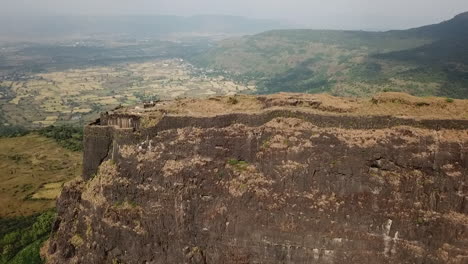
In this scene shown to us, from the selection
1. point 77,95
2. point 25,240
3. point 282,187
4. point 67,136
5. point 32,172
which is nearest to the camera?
point 282,187

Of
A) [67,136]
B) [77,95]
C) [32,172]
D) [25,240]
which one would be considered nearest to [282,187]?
[25,240]

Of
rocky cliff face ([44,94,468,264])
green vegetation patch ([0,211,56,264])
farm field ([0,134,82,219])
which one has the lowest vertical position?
farm field ([0,134,82,219])

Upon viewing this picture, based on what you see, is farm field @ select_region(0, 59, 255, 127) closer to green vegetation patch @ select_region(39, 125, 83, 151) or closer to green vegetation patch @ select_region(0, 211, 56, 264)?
green vegetation patch @ select_region(39, 125, 83, 151)

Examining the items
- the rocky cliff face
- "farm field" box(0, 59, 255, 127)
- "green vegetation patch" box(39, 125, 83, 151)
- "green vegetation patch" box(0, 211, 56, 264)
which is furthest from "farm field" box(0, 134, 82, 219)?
"farm field" box(0, 59, 255, 127)

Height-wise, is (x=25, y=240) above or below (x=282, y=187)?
below

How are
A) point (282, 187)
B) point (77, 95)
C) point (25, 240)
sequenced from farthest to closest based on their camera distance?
point (77, 95) → point (25, 240) → point (282, 187)

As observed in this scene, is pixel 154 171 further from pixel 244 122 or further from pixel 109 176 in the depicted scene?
pixel 244 122

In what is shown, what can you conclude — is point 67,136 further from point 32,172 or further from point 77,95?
point 77,95

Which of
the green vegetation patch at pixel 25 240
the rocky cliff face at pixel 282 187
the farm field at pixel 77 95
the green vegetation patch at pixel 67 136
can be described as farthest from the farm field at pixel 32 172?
the farm field at pixel 77 95

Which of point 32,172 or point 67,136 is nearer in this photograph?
point 32,172
